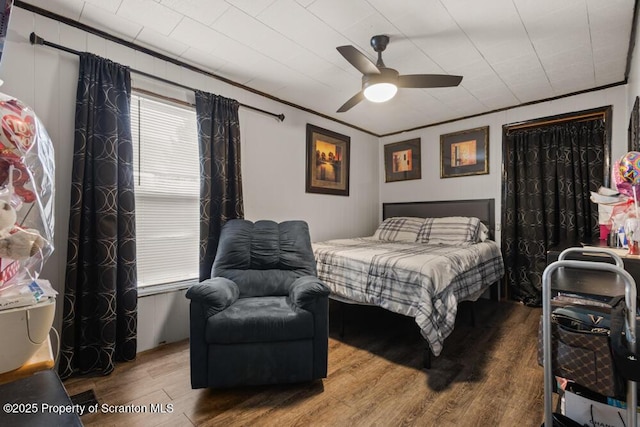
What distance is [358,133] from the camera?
4418 millimetres

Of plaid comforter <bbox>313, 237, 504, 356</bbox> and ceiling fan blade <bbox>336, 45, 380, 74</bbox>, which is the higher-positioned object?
ceiling fan blade <bbox>336, 45, 380, 74</bbox>

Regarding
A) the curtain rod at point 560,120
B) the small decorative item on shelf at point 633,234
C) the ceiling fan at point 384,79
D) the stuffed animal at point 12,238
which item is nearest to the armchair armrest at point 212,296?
the stuffed animal at point 12,238

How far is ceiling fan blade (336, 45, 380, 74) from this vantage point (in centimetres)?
185

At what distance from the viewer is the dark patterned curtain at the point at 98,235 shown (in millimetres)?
1968

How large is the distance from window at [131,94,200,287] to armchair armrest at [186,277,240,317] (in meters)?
0.77

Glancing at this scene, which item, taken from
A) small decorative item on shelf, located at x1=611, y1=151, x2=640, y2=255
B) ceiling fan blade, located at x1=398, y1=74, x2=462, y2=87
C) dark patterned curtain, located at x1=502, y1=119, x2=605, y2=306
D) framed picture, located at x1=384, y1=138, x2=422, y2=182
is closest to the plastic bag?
ceiling fan blade, located at x1=398, y1=74, x2=462, y2=87

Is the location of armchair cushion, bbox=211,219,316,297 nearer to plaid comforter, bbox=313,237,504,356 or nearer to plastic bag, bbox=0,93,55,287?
plaid comforter, bbox=313,237,504,356

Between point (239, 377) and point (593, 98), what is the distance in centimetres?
413

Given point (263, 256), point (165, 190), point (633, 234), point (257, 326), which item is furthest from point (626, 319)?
point (165, 190)

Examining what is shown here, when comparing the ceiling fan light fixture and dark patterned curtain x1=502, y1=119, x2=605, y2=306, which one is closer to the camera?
the ceiling fan light fixture

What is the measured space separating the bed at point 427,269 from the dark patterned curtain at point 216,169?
99 cm

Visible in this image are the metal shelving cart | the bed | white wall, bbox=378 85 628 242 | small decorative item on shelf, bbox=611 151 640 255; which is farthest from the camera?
white wall, bbox=378 85 628 242

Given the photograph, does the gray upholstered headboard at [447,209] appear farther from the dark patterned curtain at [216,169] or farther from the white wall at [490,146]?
the dark patterned curtain at [216,169]

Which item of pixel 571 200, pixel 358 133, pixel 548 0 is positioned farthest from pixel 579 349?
pixel 358 133
